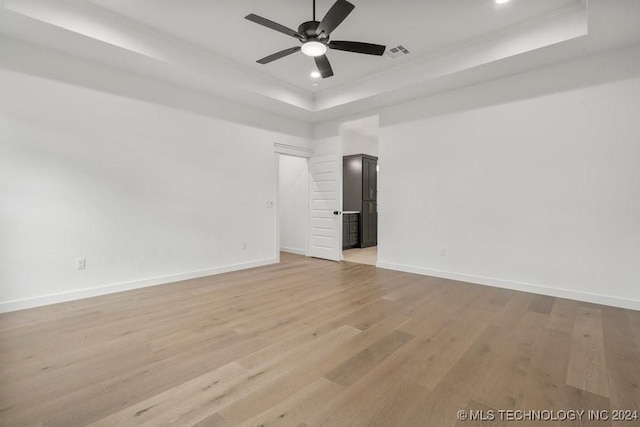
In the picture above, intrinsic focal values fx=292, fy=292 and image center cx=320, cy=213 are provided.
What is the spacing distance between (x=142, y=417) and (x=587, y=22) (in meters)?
4.90

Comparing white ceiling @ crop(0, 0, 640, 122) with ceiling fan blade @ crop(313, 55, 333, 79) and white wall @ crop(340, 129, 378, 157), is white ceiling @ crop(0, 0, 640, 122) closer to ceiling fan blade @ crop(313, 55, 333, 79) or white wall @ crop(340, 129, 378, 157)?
ceiling fan blade @ crop(313, 55, 333, 79)

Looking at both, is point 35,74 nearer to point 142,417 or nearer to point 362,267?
point 142,417

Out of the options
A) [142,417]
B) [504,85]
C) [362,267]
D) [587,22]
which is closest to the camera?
[142,417]

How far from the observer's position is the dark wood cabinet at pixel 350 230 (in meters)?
7.23

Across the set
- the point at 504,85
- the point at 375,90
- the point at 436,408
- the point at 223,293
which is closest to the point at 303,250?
the point at 223,293

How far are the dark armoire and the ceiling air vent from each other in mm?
3529

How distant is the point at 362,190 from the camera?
7.56 m

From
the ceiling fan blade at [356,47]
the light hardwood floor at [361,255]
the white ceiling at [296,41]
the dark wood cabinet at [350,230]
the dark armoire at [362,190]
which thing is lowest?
the light hardwood floor at [361,255]

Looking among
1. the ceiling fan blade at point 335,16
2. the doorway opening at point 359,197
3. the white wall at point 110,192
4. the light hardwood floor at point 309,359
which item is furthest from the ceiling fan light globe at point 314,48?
the doorway opening at point 359,197

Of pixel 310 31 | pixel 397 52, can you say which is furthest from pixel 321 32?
pixel 397 52

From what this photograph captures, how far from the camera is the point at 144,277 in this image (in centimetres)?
407

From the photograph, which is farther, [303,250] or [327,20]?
[303,250]

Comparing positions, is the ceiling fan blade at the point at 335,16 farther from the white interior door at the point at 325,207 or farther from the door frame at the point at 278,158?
the white interior door at the point at 325,207

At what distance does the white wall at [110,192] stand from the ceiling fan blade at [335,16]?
2.76 metres
